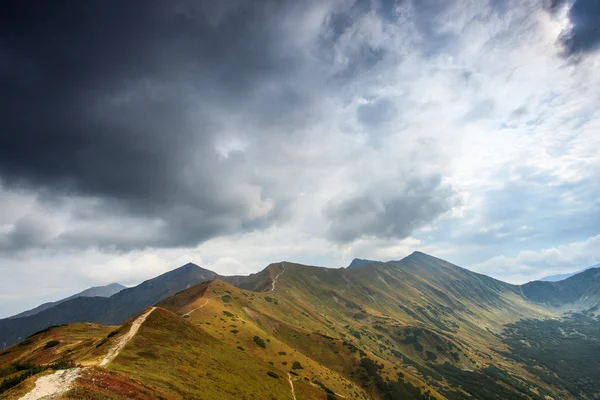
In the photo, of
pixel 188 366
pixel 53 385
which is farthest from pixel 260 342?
pixel 53 385

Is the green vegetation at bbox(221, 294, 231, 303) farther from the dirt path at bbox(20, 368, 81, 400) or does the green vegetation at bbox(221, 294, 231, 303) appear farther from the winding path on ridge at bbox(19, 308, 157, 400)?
the dirt path at bbox(20, 368, 81, 400)

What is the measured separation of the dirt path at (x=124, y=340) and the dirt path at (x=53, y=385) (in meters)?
8.12

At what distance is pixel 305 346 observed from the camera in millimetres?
151750

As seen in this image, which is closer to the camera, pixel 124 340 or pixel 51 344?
pixel 124 340

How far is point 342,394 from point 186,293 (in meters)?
133

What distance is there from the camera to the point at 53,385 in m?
31.1

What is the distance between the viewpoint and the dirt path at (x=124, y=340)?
151 feet

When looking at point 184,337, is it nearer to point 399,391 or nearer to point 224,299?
point 224,299

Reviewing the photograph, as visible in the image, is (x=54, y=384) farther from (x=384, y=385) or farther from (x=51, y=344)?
(x=384, y=385)

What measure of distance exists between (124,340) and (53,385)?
26.5 meters

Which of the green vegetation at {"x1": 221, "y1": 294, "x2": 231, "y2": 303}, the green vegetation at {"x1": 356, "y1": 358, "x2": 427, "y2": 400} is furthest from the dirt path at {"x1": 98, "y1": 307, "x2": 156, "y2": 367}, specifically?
the green vegetation at {"x1": 356, "y1": 358, "x2": 427, "y2": 400}

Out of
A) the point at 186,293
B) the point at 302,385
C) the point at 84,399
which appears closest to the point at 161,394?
the point at 84,399

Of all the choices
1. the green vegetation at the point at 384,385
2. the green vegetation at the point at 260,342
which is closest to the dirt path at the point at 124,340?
the green vegetation at the point at 260,342

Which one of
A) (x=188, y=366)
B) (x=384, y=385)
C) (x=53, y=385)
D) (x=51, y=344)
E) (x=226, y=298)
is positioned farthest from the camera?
(x=226, y=298)
